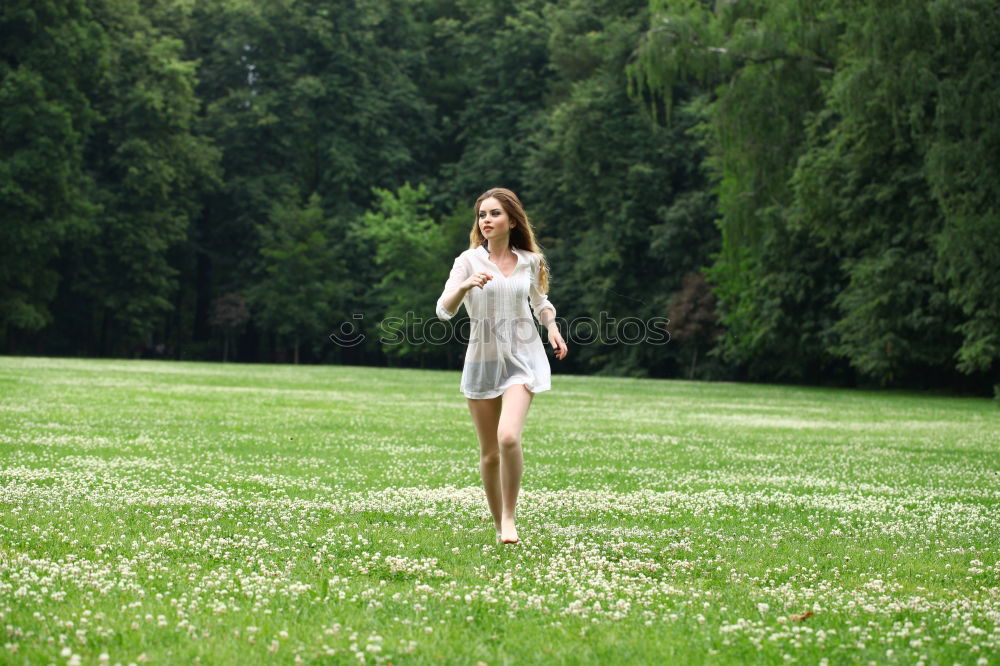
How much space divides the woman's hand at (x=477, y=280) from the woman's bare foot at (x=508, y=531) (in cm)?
173

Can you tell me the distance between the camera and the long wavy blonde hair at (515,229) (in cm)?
843

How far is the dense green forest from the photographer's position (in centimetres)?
3716

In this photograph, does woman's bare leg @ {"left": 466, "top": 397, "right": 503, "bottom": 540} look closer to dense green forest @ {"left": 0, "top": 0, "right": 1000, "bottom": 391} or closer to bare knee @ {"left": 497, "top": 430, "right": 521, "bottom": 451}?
bare knee @ {"left": 497, "top": 430, "right": 521, "bottom": 451}

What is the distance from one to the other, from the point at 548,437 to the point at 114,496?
975cm

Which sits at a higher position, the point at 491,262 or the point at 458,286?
the point at 491,262

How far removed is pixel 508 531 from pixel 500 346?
1.36 meters

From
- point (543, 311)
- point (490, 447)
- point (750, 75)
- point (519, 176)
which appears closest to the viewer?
point (490, 447)

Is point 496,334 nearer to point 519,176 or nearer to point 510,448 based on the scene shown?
point 510,448

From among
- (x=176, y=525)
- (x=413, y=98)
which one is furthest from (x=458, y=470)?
(x=413, y=98)

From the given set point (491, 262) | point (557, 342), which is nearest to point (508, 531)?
point (557, 342)

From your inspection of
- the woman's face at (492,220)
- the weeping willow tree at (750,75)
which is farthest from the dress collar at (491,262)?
the weeping willow tree at (750,75)

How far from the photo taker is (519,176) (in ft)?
234

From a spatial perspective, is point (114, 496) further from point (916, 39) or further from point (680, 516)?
point (916, 39)

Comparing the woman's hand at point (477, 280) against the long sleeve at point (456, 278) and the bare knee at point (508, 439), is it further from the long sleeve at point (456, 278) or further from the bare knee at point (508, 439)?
the bare knee at point (508, 439)
